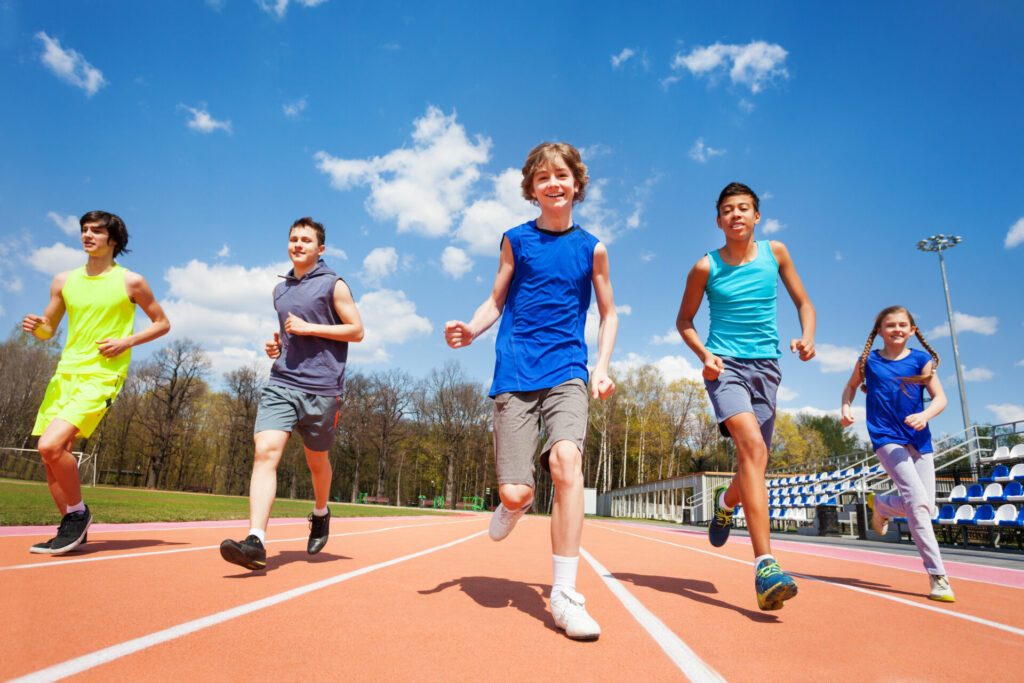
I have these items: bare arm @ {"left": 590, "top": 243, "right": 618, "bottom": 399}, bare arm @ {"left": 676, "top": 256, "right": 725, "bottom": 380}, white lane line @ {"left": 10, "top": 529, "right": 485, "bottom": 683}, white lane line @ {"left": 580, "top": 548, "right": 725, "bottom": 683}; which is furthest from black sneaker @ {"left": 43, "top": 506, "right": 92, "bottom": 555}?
bare arm @ {"left": 676, "top": 256, "right": 725, "bottom": 380}

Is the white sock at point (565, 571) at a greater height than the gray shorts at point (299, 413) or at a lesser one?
lesser

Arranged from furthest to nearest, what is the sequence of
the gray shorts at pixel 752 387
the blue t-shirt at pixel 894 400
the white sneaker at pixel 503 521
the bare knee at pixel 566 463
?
the blue t-shirt at pixel 894 400, the gray shorts at pixel 752 387, the white sneaker at pixel 503 521, the bare knee at pixel 566 463

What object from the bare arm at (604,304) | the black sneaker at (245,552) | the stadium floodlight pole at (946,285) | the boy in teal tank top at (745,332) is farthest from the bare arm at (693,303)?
the stadium floodlight pole at (946,285)

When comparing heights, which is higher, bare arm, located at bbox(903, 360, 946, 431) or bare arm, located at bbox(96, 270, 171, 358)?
bare arm, located at bbox(96, 270, 171, 358)

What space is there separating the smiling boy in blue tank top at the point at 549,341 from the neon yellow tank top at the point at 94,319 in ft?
10.4

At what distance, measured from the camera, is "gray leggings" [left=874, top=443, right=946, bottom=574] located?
4.53 metres

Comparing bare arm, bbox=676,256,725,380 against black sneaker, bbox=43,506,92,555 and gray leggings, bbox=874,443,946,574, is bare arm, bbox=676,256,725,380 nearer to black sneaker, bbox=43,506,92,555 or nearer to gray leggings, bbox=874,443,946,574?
gray leggings, bbox=874,443,946,574

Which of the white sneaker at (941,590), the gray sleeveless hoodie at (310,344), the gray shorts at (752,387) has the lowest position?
the white sneaker at (941,590)

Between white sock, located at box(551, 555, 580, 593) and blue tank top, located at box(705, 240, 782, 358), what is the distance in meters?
1.88

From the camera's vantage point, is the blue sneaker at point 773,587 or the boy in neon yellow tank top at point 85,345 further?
the boy in neon yellow tank top at point 85,345

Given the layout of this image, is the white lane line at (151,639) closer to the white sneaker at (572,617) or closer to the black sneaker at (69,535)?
the white sneaker at (572,617)

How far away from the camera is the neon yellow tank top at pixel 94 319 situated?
15.6 ft

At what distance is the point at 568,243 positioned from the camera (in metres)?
3.59

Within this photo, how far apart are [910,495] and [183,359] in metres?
57.1
